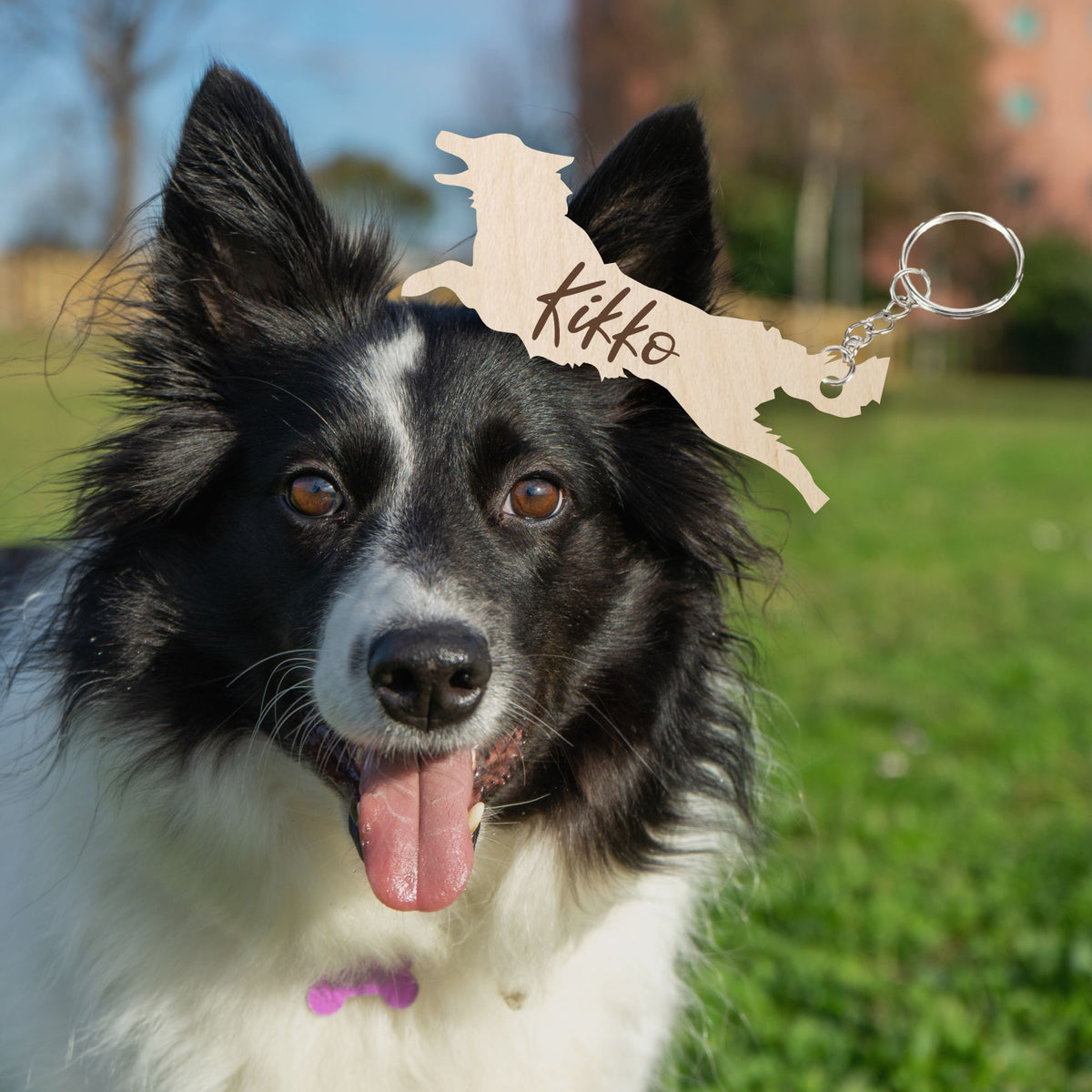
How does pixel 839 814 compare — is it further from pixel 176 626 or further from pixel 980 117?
pixel 980 117

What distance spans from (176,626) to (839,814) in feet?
10.8

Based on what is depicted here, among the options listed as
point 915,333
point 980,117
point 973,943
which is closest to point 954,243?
point 915,333

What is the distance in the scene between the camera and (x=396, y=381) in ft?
8.05

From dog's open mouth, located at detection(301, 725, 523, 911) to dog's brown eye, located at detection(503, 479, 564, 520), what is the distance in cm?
50

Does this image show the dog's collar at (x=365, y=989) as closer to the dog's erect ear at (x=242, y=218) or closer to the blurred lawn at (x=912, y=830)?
the blurred lawn at (x=912, y=830)

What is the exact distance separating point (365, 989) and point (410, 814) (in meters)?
0.52

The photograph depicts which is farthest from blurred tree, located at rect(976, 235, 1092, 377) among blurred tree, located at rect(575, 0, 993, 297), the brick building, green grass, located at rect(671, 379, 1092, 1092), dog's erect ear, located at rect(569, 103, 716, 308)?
dog's erect ear, located at rect(569, 103, 716, 308)

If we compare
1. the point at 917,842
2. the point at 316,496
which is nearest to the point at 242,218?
the point at 316,496

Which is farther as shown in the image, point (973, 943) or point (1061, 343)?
point (1061, 343)

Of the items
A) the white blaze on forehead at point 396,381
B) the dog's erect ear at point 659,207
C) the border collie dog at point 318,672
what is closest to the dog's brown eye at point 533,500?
the border collie dog at point 318,672

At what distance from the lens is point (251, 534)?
8.28 feet

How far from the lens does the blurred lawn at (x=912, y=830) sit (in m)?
3.38

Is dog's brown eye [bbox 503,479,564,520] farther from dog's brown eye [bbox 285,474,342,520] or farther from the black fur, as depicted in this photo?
dog's brown eye [bbox 285,474,342,520]

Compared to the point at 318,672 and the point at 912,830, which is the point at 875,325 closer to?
the point at 318,672
